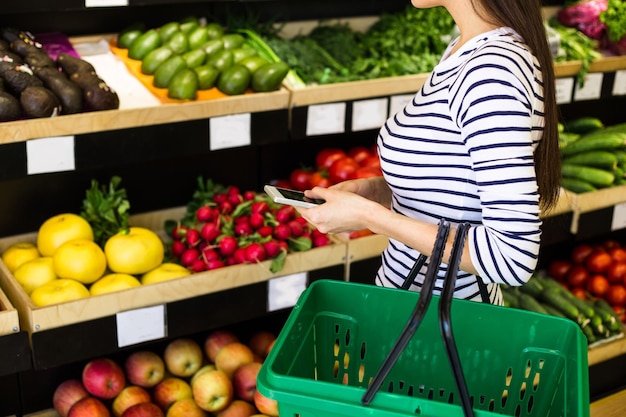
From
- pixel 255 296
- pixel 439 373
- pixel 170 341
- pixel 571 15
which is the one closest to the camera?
pixel 439 373

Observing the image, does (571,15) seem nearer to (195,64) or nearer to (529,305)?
(529,305)

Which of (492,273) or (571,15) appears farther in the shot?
(571,15)

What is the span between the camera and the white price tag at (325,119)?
277cm

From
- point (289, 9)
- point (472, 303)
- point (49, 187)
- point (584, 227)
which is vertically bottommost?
point (584, 227)

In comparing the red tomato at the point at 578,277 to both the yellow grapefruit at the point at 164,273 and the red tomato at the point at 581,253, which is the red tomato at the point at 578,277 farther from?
the yellow grapefruit at the point at 164,273

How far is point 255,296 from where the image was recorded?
8.27ft

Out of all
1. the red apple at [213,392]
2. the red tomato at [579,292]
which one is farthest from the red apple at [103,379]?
the red tomato at [579,292]

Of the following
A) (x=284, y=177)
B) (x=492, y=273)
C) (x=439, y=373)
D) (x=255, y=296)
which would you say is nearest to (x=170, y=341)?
(x=255, y=296)

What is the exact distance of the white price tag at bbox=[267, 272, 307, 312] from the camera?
8.34ft

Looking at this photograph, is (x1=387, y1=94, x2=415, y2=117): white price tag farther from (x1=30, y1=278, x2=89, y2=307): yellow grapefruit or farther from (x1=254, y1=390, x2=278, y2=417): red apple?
(x1=30, y1=278, x2=89, y2=307): yellow grapefruit

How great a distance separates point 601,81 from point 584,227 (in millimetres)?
733

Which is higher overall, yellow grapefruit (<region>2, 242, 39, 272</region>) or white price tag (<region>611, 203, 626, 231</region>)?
yellow grapefruit (<region>2, 242, 39, 272</region>)

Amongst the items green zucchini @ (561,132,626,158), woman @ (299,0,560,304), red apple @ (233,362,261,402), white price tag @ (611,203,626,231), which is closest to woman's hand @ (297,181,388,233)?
woman @ (299,0,560,304)

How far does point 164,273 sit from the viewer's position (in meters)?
Answer: 2.46
